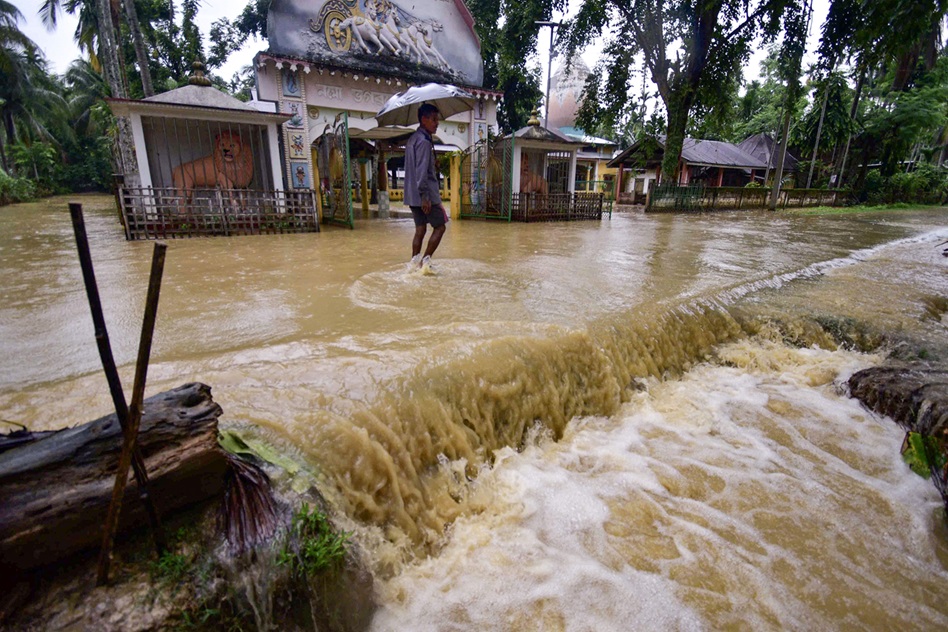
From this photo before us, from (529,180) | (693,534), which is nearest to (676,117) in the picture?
(529,180)

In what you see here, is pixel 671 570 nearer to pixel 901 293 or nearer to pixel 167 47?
pixel 901 293

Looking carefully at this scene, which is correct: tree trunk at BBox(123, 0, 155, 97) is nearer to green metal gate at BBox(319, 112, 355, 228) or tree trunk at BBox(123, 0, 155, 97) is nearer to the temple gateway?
the temple gateway

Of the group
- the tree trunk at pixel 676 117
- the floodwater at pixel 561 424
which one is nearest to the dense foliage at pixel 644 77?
the tree trunk at pixel 676 117

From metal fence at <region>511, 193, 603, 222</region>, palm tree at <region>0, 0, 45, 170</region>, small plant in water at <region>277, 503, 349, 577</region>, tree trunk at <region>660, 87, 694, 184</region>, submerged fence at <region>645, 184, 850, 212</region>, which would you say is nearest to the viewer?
small plant in water at <region>277, 503, 349, 577</region>

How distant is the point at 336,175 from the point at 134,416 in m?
12.5

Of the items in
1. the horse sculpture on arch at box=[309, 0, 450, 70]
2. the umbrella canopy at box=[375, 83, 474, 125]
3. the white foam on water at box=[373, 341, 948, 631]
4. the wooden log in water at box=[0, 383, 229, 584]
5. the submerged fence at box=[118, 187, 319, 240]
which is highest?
the horse sculpture on arch at box=[309, 0, 450, 70]

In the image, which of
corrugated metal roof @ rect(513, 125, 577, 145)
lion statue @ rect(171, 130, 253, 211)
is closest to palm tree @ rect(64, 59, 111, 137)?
lion statue @ rect(171, 130, 253, 211)

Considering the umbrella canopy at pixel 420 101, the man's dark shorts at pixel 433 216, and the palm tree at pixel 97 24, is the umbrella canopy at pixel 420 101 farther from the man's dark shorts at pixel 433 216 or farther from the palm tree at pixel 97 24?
the palm tree at pixel 97 24

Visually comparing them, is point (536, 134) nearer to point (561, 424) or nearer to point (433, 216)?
point (433, 216)

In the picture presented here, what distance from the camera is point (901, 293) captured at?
639 cm

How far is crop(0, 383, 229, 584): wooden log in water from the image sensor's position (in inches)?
59.2

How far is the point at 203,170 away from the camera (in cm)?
1165

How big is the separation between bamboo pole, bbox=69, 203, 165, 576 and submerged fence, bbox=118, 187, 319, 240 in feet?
29.6

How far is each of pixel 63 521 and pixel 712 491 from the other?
10.8ft
